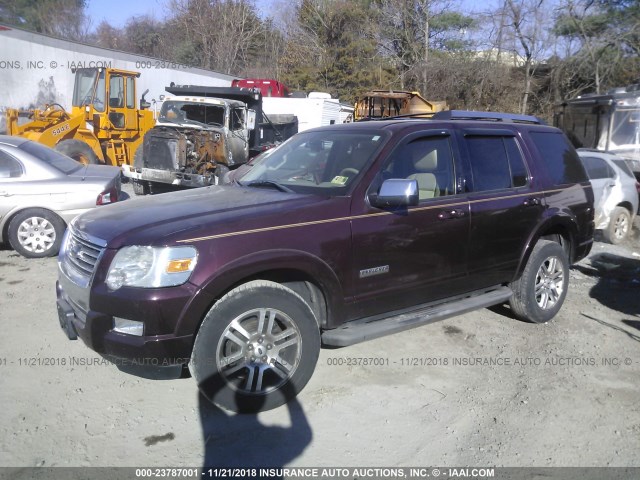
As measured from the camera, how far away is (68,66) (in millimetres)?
20125

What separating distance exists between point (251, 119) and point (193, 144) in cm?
200

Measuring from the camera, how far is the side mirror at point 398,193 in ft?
13.0

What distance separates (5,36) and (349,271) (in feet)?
62.6

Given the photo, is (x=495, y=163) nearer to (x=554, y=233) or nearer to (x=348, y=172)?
(x=554, y=233)

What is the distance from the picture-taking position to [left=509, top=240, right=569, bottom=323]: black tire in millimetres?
5340

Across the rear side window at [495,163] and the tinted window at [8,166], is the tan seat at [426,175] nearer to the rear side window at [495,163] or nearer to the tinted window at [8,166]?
the rear side window at [495,163]

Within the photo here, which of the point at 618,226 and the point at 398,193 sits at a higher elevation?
the point at 398,193

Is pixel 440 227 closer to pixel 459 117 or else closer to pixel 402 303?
pixel 402 303

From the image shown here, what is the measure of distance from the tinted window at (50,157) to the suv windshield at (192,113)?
526cm

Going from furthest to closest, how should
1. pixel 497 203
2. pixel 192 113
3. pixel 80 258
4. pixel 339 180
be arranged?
pixel 192 113, pixel 497 203, pixel 339 180, pixel 80 258

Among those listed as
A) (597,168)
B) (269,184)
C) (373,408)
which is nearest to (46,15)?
(597,168)

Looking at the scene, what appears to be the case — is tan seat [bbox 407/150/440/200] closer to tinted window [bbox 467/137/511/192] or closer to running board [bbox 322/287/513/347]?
tinted window [bbox 467/137/511/192]

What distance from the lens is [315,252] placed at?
12.5ft

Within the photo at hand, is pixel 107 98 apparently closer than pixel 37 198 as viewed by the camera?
No
